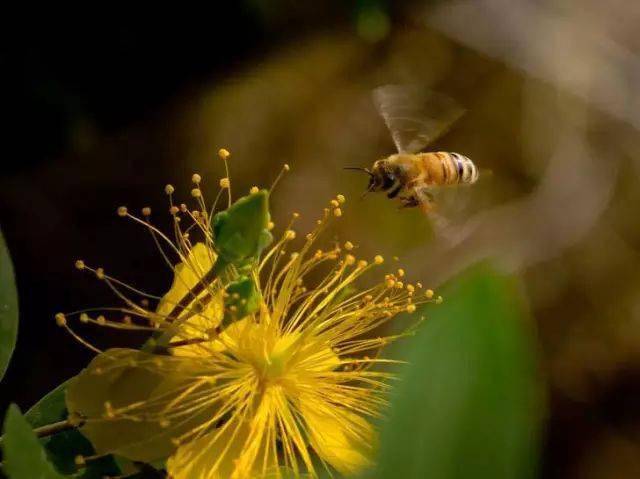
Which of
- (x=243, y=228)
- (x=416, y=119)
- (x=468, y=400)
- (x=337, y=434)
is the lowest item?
(x=337, y=434)

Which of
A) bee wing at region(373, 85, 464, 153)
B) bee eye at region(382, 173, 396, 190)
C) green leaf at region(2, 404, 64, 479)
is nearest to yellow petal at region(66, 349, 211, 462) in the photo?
green leaf at region(2, 404, 64, 479)

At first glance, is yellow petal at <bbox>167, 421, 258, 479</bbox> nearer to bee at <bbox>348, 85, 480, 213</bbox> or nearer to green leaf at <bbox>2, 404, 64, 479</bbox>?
green leaf at <bbox>2, 404, 64, 479</bbox>

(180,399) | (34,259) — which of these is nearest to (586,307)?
(34,259)

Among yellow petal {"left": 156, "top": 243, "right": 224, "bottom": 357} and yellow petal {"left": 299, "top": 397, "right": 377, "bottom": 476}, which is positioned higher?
yellow petal {"left": 156, "top": 243, "right": 224, "bottom": 357}

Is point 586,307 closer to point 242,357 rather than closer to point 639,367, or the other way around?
point 639,367

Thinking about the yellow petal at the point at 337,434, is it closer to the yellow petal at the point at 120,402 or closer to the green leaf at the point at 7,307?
the yellow petal at the point at 120,402

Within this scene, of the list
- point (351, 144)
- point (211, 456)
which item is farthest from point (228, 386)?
point (351, 144)

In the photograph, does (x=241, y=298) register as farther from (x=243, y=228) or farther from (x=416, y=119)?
(x=416, y=119)

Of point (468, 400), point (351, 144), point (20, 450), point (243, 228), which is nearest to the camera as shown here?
point (468, 400)
